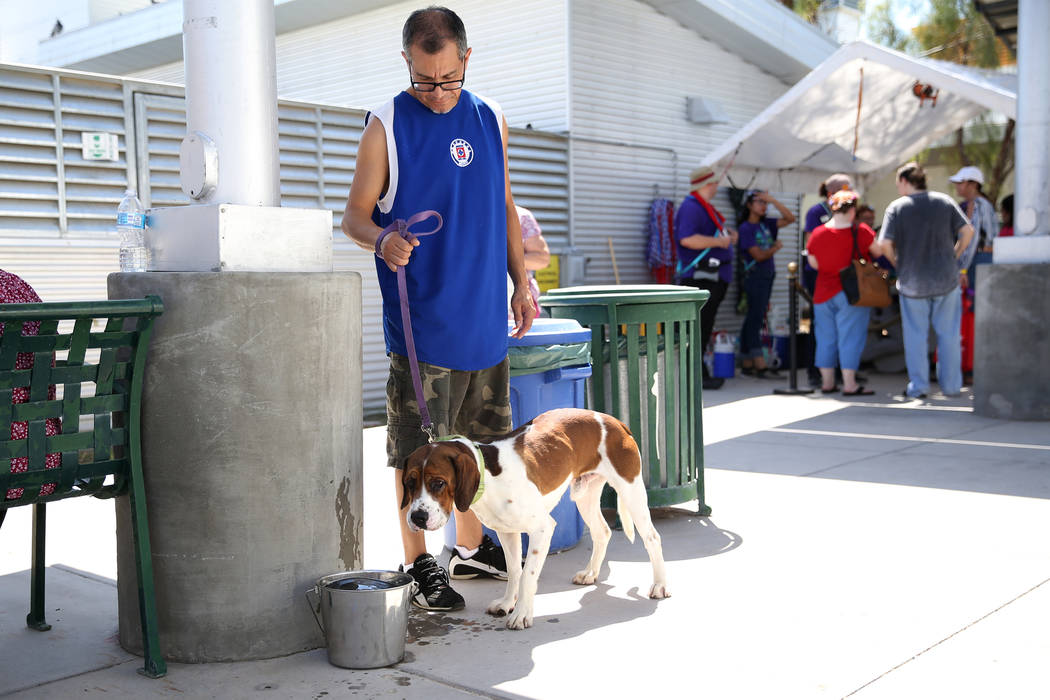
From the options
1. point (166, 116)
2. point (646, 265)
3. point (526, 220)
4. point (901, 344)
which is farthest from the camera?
point (646, 265)

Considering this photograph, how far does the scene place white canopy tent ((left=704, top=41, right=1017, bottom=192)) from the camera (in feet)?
35.1

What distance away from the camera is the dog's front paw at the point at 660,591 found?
4.24 meters

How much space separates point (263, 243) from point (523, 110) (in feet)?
31.1

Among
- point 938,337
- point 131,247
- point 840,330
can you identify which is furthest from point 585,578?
point 938,337

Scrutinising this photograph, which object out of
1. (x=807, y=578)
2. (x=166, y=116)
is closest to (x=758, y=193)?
(x=166, y=116)

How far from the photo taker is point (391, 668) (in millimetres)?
3477

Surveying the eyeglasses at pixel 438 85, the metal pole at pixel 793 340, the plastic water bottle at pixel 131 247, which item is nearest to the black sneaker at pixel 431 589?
the eyeglasses at pixel 438 85

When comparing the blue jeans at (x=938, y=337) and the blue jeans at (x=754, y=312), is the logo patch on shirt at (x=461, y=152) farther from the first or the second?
the blue jeans at (x=754, y=312)

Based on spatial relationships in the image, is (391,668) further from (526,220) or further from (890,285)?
(890,285)

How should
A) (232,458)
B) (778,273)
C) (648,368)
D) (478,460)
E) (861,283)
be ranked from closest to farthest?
(232,458) → (478,460) → (648,368) → (861,283) → (778,273)

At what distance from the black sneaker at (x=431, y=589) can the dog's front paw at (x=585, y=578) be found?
22.3 inches

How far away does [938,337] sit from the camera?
1009 centimetres

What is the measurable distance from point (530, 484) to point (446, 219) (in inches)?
39.5

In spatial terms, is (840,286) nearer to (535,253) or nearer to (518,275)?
(535,253)
